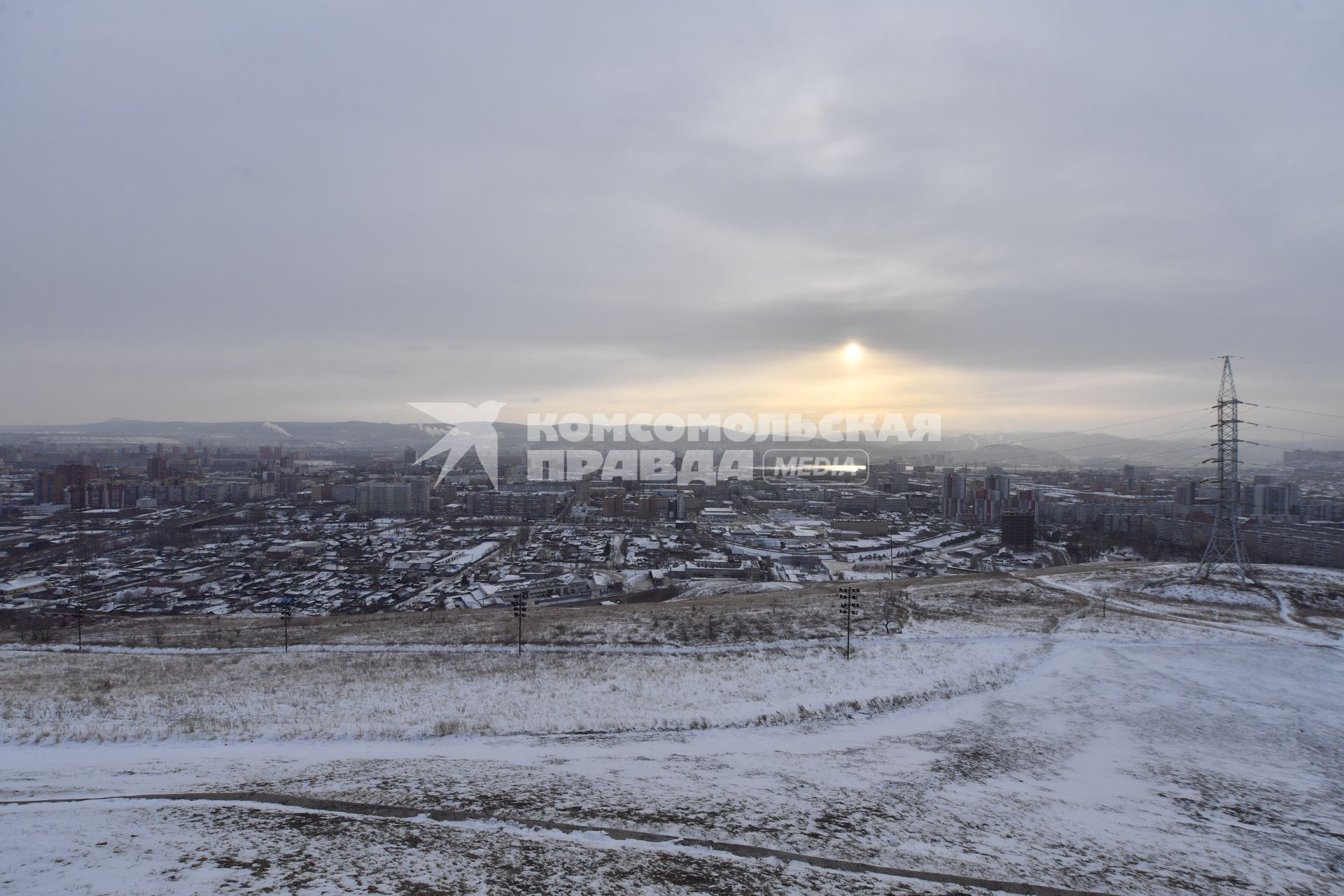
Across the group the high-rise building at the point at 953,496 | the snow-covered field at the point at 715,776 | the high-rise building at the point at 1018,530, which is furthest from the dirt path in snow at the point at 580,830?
the high-rise building at the point at 953,496

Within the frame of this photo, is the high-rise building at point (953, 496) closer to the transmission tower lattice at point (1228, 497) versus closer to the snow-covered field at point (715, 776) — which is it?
the transmission tower lattice at point (1228, 497)

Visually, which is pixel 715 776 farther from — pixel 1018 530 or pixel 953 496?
pixel 953 496

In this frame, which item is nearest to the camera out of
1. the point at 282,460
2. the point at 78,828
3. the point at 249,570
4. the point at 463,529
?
the point at 78,828

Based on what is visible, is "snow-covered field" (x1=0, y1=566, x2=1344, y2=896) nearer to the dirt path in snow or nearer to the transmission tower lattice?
the dirt path in snow

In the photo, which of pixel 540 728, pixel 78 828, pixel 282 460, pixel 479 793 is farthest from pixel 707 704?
pixel 282 460

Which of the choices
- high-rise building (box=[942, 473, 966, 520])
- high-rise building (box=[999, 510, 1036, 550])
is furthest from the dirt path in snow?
high-rise building (box=[942, 473, 966, 520])

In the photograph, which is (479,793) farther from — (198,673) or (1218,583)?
(1218,583)
